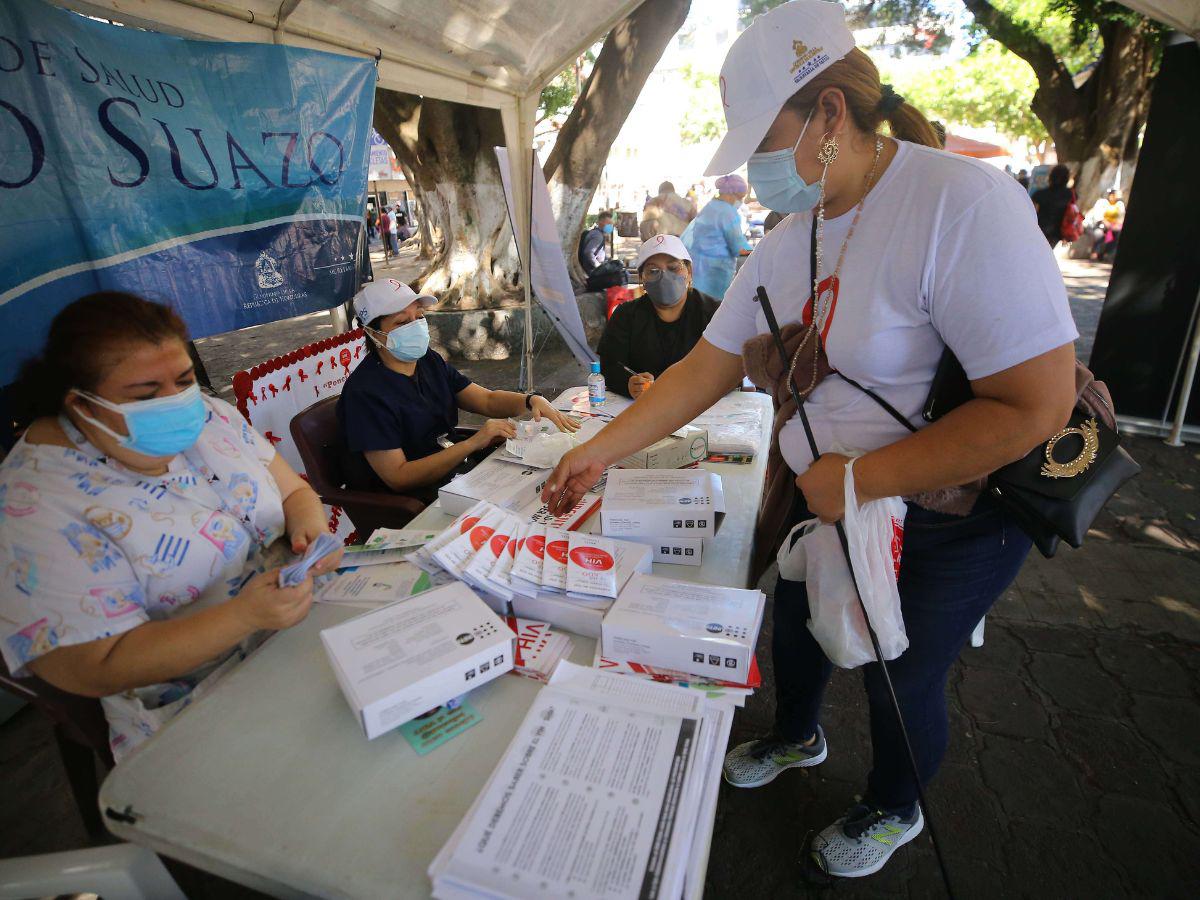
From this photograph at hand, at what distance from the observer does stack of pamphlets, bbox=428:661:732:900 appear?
2.58 feet

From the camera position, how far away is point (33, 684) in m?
1.37

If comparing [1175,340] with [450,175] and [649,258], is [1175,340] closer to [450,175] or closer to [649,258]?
[649,258]

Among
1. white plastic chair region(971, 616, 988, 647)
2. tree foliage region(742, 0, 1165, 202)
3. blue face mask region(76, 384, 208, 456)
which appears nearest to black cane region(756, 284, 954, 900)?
blue face mask region(76, 384, 208, 456)

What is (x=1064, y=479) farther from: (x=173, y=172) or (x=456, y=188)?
(x=456, y=188)

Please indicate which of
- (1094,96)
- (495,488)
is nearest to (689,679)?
(495,488)

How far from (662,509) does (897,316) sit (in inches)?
26.5

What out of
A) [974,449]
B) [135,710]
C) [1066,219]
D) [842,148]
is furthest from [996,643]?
[1066,219]

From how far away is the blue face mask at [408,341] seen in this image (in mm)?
2449

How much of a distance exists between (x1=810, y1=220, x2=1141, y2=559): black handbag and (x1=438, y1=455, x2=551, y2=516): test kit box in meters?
→ 1.07

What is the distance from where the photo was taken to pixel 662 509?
1.51m

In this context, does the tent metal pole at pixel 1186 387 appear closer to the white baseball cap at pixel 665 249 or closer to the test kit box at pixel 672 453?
the white baseball cap at pixel 665 249

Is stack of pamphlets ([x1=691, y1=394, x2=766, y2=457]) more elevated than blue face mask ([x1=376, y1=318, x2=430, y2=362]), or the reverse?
blue face mask ([x1=376, y1=318, x2=430, y2=362])

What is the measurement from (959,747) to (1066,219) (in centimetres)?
945

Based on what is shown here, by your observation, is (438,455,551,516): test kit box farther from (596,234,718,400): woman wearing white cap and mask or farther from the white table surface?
(596,234,718,400): woman wearing white cap and mask
